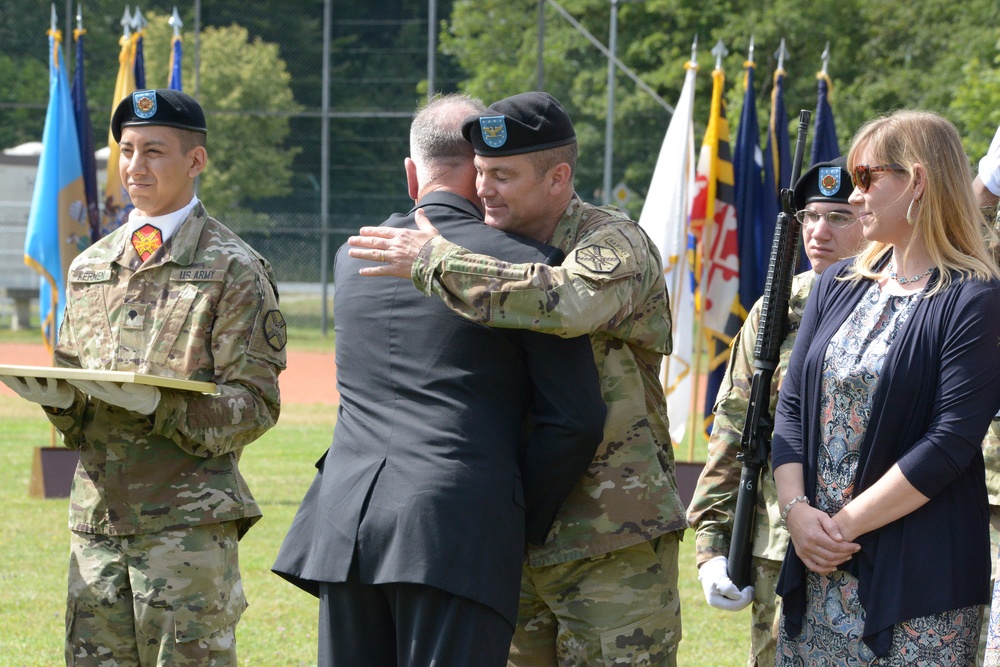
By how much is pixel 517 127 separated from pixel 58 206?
7.96 meters

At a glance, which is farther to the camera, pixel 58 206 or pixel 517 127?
pixel 58 206

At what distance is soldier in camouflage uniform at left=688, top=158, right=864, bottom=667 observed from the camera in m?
3.43

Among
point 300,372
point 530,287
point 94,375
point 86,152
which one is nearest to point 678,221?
point 86,152

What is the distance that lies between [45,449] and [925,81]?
2091 cm

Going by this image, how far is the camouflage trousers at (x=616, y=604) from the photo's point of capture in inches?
111

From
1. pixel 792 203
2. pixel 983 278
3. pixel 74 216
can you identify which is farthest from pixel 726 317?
pixel 983 278

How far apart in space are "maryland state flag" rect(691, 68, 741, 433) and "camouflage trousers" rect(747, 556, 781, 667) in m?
5.90

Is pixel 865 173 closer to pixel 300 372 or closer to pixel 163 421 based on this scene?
pixel 163 421

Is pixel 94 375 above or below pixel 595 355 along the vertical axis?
below

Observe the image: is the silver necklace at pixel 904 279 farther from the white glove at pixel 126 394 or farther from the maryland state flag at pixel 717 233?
the maryland state flag at pixel 717 233

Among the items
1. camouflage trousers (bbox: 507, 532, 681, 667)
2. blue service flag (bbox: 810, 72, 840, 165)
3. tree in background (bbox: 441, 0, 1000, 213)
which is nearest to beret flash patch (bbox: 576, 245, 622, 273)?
camouflage trousers (bbox: 507, 532, 681, 667)

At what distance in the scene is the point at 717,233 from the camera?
31.3 ft

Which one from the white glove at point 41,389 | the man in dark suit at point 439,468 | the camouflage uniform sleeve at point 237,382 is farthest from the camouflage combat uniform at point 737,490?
the white glove at point 41,389

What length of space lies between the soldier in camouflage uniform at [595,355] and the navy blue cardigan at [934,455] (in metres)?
0.49
